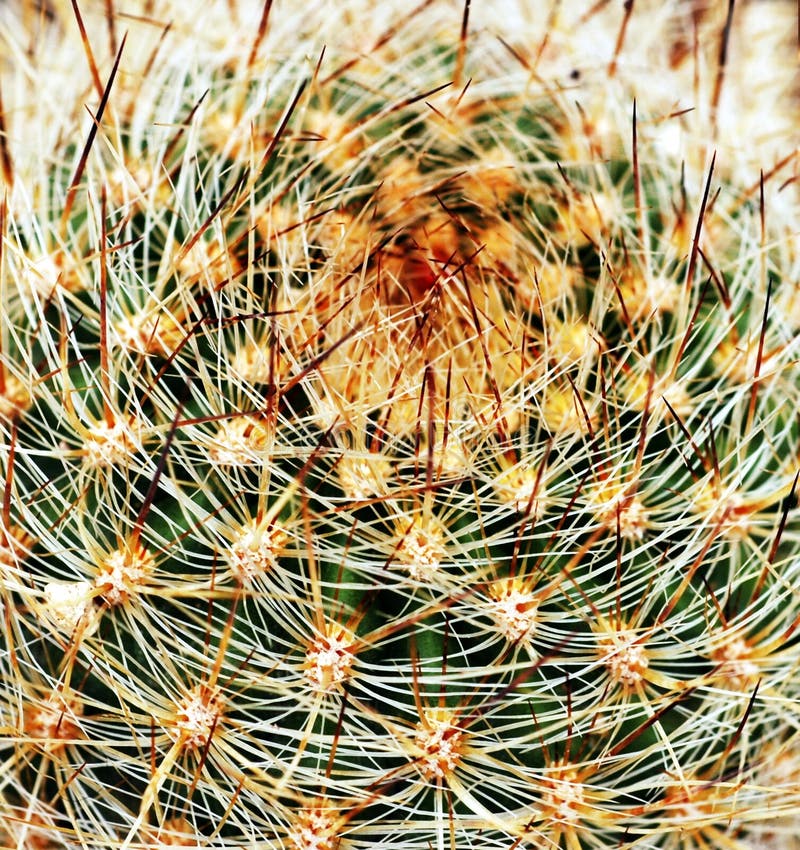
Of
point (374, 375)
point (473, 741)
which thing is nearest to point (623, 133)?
point (374, 375)

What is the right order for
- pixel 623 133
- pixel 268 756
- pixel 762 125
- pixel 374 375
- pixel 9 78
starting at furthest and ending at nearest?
pixel 9 78 < pixel 762 125 < pixel 623 133 < pixel 374 375 < pixel 268 756

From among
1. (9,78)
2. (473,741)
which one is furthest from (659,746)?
(9,78)

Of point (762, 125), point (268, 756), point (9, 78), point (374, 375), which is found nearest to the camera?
point (268, 756)

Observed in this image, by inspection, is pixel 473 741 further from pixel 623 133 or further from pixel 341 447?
pixel 623 133

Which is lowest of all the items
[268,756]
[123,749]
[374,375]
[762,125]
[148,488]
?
[123,749]

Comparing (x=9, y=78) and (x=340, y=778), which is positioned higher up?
(x=9, y=78)

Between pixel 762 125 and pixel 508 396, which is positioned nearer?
pixel 508 396
